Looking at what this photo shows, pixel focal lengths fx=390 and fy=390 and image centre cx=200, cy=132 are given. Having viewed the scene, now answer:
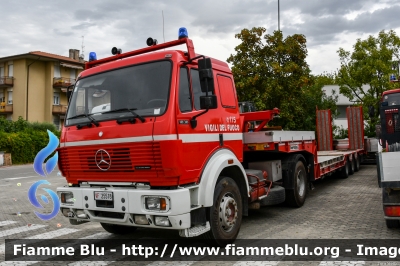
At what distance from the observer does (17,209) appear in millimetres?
9344

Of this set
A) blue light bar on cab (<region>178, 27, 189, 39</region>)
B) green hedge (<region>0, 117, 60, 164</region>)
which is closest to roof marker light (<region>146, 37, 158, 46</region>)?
blue light bar on cab (<region>178, 27, 189, 39</region>)

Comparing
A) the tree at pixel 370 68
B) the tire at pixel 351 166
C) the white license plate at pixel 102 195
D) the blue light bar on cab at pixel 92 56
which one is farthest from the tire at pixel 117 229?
A: the tree at pixel 370 68

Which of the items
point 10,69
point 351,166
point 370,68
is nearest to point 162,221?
point 351,166

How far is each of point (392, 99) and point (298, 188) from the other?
5.24 meters

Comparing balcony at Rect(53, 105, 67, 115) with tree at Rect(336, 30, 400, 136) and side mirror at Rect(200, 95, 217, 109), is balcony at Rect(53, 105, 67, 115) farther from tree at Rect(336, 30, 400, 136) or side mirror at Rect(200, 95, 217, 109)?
side mirror at Rect(200, 95, 217, 109)

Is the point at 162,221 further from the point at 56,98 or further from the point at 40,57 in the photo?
the point at 56,98

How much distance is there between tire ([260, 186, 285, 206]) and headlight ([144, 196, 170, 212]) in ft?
9.43

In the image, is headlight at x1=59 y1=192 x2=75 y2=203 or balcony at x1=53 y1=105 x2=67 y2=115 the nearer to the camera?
headlight at x1=59 y1=192 x2=75 y2=203

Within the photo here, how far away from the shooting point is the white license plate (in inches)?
199

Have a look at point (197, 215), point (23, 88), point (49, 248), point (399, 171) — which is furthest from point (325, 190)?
point (23, 88)

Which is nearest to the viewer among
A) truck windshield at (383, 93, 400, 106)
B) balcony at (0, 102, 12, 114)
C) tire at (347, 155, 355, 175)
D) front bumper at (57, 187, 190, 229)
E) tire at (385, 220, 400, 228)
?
front bumper at (57, 187, 190, 229)

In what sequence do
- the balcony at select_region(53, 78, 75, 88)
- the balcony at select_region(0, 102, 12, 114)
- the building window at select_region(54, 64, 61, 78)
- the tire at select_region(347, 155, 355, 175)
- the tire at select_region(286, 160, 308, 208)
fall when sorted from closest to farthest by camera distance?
the tire at select_region(286, 160, 308, 208) → the tire at select_region(347, 155, 355, 175) → the balcony at select_region(0, 102, 12, 114) → the balcony at select_region(53, 78, 75, 88) → the building window at select_region(54, 64, 61, 78)

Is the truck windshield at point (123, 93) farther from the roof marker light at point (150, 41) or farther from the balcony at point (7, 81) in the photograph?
the balcony at point (7, 81)

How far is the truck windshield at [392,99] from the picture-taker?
11.5 metres
